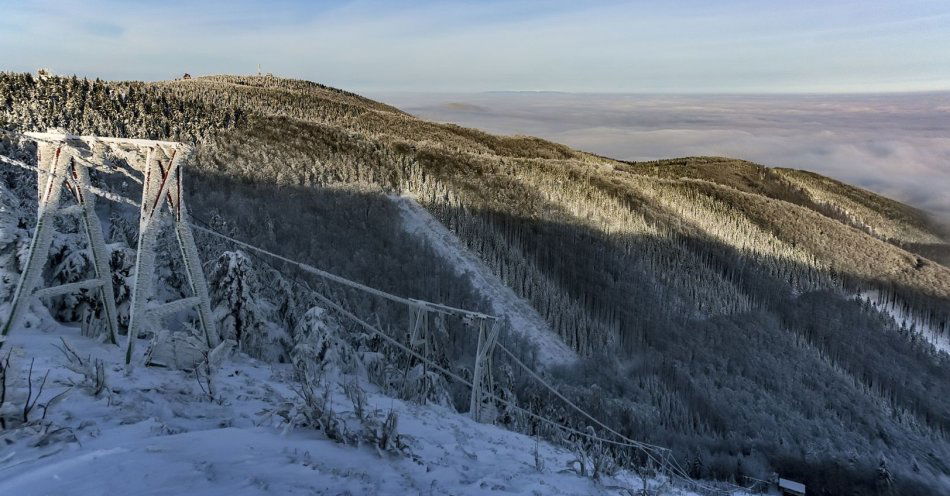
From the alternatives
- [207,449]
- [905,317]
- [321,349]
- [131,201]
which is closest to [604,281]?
[321,349]

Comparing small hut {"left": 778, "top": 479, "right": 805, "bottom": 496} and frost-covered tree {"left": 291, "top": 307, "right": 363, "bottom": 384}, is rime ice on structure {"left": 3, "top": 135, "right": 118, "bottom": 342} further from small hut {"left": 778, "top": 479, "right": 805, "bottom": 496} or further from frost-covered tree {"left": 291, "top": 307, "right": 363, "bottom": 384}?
small hut {"left": 778, "top": 479, "right": 805, "bottom": 496}

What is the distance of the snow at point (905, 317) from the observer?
11397 centimetres

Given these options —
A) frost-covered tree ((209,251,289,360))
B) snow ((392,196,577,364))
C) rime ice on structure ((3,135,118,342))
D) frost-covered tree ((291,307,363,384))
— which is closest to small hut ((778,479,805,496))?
snow ((392,196,577,364))

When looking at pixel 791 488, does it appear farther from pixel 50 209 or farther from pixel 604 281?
pixel 50 209

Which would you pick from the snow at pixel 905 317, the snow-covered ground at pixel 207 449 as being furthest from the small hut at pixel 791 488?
the snow at pixel 905 317

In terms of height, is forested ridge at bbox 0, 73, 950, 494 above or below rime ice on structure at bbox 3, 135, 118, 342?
below

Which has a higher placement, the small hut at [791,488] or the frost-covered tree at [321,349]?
the frost-covered tree at [321,349]

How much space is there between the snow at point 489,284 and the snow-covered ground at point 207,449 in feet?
144

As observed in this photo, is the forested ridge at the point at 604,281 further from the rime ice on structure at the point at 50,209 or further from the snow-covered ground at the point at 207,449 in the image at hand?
the snow-covered ground at the point at 207,449

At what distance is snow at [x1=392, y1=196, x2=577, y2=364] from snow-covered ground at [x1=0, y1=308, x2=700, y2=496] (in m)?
43.9

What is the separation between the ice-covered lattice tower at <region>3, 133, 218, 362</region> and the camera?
870 cm

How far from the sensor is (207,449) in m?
5.72

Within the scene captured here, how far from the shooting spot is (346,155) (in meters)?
72.0

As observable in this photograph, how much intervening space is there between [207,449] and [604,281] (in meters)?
68.7
